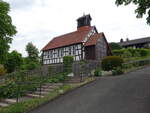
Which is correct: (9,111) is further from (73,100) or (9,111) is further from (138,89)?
(138,89)

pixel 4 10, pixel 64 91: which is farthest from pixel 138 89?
pixel 4 10

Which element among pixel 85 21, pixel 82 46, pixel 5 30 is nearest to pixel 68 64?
pixel 5 30

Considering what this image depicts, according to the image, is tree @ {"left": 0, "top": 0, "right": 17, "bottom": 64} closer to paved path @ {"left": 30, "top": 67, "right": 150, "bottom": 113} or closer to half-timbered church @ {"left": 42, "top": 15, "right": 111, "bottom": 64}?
half-timbered church @ {"left": 42, "top": 15, "right": 111, "bottom": 64}

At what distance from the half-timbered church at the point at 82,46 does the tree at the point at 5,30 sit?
11.7m

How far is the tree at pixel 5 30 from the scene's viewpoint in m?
22.8

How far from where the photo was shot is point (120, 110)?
9.05m

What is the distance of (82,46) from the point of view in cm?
3206

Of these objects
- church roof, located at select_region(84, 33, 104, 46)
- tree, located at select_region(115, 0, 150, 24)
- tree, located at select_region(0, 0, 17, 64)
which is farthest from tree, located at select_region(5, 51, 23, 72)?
tree, located at select_region(115, 0, 150, 24)

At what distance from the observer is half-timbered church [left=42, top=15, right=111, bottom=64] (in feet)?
103

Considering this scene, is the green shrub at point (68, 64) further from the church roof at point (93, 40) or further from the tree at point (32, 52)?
the tree at point (32, 52)

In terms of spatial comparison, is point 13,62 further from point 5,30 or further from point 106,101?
point 106,101

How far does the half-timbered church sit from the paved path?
17.5 metres

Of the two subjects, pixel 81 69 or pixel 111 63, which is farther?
pixel 111 63

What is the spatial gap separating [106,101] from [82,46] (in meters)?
21.8
